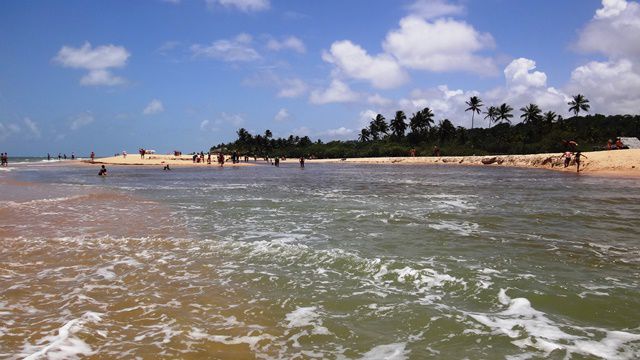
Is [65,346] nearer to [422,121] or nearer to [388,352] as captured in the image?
[388,352]

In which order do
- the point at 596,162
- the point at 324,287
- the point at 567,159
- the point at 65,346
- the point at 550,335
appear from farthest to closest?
the point at 567,159, the point at 596,162, the point at 324,287, the point at 550,335, the point at 65,346

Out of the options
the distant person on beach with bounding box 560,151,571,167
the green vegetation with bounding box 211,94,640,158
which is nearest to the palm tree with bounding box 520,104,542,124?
the green vegetation with bounding box 211,94,640,158

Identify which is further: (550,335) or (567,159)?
(567,159)

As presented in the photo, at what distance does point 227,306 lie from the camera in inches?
248

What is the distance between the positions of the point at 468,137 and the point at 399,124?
2234cm

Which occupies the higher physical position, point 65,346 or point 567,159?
point 567,159

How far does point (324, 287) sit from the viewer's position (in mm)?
7188

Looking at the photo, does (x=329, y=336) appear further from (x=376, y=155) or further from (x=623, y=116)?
(x=623, y=116)

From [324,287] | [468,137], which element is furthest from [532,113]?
[324,287]

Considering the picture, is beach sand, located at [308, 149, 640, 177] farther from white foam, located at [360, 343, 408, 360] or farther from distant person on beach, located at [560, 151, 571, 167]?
white foam, located at [360, 343, 408, 360]

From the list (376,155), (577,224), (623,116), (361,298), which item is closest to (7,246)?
(361,298)

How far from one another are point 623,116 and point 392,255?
137184 mm

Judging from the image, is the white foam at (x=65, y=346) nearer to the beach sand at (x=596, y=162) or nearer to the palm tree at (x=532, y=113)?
the beach sand at (x=596, y=162)

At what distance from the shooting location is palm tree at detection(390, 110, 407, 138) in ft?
419
